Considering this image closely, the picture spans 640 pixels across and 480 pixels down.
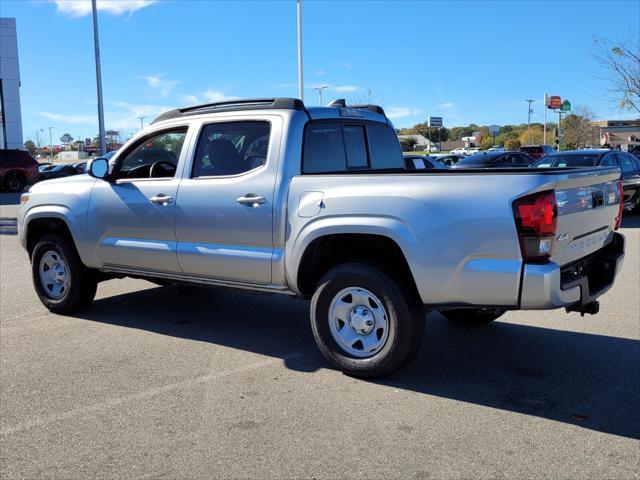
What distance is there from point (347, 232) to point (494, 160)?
1966 centimetres

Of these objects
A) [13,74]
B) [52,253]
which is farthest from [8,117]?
[52,253]

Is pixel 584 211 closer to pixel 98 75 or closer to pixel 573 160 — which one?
pixel 573 160

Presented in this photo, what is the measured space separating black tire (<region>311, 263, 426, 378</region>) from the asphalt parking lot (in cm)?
15

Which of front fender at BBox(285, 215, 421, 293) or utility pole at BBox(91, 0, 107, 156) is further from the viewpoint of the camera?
utility pole at BBox(91, 0, 107, 156)

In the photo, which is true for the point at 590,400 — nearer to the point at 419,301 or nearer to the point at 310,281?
the point at 419,301

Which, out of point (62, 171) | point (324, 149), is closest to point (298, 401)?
point (324, 149)

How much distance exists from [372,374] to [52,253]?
380cm

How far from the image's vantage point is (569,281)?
13.1 ft

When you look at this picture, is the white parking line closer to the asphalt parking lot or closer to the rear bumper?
the asphalt parking lot

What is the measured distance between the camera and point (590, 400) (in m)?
4.11

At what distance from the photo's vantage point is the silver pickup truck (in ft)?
12.7

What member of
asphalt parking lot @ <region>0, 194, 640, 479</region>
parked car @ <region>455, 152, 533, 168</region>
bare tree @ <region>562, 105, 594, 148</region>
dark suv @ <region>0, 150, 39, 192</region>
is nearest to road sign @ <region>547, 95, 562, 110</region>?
bare tree @ <region>562, 105, 594, 148</region>

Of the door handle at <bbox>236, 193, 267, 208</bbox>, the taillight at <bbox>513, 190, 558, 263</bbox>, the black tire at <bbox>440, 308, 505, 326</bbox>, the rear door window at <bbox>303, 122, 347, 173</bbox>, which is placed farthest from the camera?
the black tire at <bbox>440, 308, 505, 326</bbox>

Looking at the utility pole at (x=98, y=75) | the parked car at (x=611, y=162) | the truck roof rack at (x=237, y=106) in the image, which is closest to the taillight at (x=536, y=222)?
the truck roof rack at (x=237, y=106)
